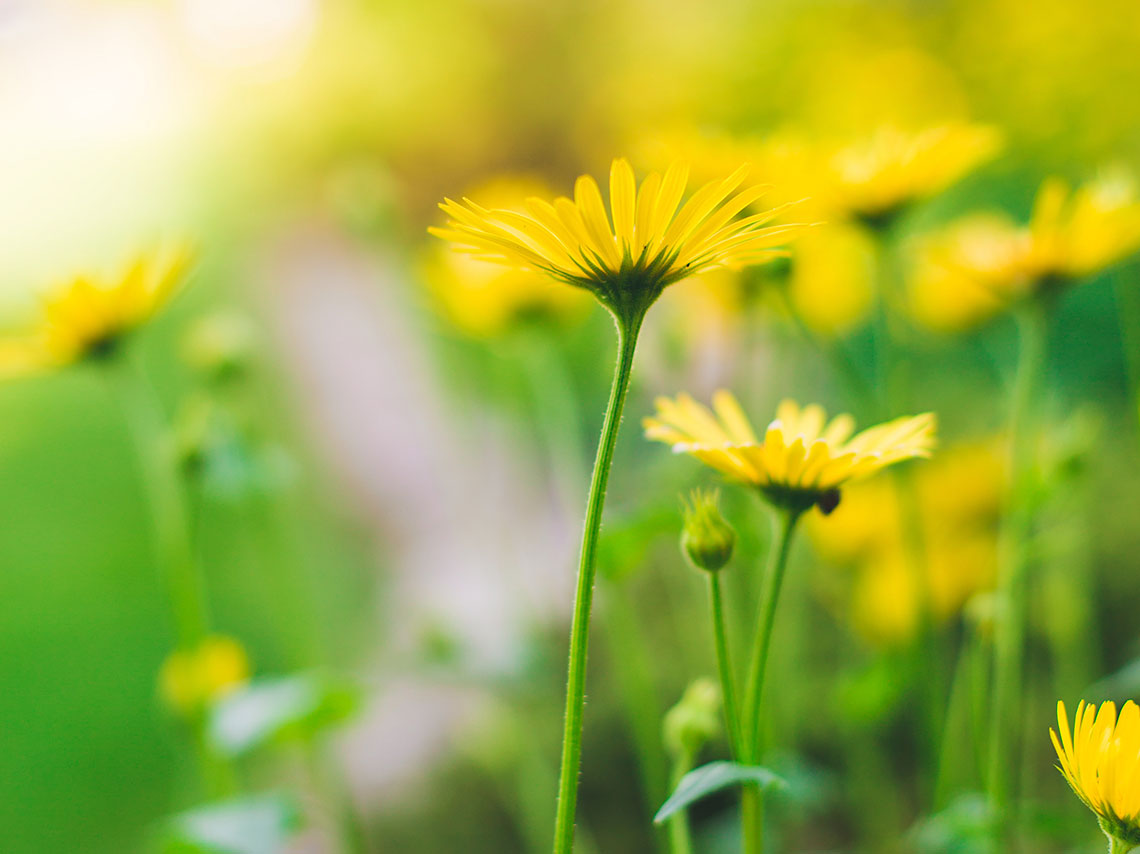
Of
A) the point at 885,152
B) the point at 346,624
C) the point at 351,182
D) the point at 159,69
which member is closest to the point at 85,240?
the point at 159,69

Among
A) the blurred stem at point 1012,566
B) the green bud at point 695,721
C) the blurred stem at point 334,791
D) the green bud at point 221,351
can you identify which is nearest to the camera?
the green bud at point 695,721

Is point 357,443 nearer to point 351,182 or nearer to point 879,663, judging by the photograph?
point 351,182

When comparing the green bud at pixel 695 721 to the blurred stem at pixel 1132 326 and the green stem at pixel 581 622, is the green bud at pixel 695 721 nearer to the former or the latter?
the green stem at pixel 581 622

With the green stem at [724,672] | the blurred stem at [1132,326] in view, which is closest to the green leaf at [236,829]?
the green stem at [724,672]

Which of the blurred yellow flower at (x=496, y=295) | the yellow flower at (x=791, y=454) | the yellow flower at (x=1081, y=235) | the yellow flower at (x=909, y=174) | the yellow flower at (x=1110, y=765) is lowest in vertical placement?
the yellow flower at (x=1110, y=765)

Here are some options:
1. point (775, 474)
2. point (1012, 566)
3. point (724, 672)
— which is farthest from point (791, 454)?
point (1012, 566)

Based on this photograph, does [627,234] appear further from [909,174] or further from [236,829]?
[236,829]
